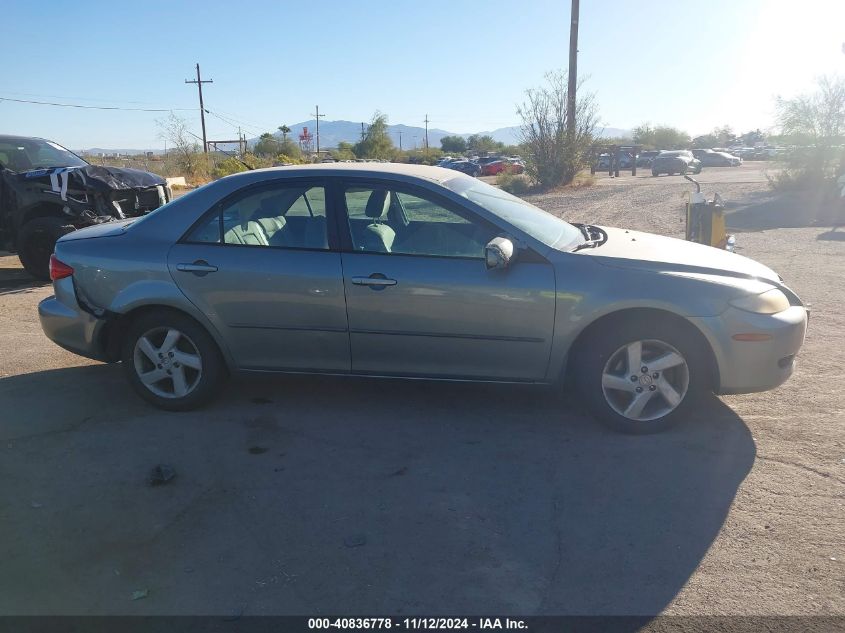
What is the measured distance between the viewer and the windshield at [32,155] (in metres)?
10.4

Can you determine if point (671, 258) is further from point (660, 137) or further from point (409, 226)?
point (660, 137)

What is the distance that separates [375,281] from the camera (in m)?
4.49

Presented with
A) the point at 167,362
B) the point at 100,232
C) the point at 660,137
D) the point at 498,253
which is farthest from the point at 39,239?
the point at 660,137

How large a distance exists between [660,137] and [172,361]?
270ft

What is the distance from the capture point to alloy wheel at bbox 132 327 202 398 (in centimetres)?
483

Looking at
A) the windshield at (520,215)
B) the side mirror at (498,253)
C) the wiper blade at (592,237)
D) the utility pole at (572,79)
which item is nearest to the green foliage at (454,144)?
the utility pole at (572,79)

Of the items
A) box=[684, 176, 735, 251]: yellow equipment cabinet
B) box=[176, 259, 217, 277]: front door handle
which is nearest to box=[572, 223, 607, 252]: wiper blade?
box=[176, 259, 217, 277]: front door handle

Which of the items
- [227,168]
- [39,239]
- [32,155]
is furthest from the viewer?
[227,168]

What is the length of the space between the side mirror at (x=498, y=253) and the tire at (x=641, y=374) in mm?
716

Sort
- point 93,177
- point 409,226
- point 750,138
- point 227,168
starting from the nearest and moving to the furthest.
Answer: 1. point 409,226
2. point 93,177
3. point 227,168
4. point 750,138

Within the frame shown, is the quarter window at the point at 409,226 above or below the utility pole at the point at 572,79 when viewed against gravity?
below

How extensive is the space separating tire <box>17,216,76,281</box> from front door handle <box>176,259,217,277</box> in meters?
5.55

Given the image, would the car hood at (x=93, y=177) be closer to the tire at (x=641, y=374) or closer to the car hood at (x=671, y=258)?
the car hood at (x=671, y=258)

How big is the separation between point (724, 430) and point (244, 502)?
2.88 meters
